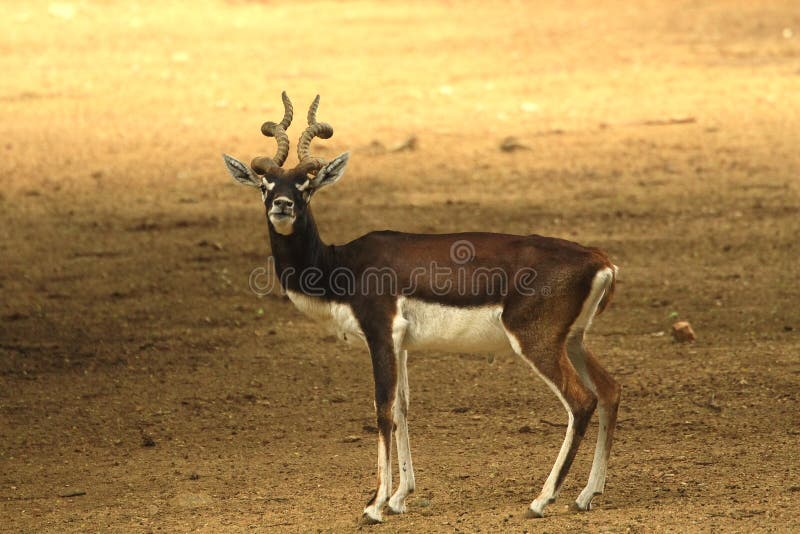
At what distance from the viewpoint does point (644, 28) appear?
88.6 ft

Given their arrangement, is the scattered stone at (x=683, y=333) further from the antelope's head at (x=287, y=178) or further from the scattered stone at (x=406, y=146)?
the scattered stone at (x=406, y=146)

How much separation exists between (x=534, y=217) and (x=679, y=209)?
59.6 inches

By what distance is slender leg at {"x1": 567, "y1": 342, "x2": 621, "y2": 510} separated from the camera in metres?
6.69

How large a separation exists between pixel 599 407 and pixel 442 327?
899mm

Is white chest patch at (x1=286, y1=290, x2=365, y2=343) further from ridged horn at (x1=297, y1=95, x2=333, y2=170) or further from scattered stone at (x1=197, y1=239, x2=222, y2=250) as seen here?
scattered stone at (x1=197, y1=239, x2=222, y2=250)

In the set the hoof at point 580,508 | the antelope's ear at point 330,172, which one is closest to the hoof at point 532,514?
the hoof at point 580,508

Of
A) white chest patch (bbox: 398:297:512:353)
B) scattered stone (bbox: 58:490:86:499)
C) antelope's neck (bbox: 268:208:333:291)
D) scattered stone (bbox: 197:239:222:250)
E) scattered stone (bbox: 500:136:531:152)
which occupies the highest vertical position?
antelope's neck (bbox: 268:208:333:291)

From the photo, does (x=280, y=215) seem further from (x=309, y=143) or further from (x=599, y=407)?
(x=599, y=407)

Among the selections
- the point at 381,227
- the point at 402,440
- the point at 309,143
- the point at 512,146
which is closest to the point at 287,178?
the point at 309,143

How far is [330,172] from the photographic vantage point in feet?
22.9

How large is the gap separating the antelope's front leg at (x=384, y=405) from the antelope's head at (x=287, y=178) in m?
0.78

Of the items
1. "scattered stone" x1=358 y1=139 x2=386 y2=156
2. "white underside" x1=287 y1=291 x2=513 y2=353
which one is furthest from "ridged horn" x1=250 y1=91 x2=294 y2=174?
"scattered stone" x1=358 y1=139 x2=386 y2=156

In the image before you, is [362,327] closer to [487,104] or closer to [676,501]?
[676,501]

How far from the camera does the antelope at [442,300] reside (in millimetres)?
6465
